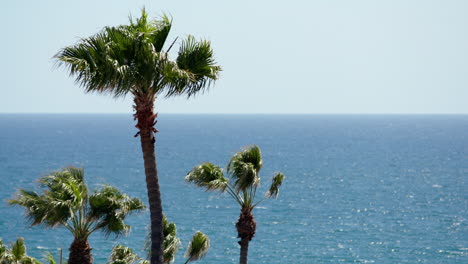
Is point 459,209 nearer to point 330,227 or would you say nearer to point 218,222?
point 330,227

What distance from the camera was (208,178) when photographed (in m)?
19.1

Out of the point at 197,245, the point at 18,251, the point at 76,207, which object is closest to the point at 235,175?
the point at 197,245

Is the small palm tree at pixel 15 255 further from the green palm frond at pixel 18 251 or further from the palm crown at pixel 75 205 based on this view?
the palm crown at pixel 75 205

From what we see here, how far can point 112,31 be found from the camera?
533 inches

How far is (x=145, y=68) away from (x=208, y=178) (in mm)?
6432

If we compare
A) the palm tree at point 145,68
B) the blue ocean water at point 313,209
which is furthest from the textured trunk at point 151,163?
the blue ocean water at point 313,209

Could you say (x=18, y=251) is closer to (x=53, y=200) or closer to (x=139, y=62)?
(x=53, y=200)

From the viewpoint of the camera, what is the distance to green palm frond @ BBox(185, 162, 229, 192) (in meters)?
18.9

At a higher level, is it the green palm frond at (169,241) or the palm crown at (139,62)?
the palm crown at (139,62)

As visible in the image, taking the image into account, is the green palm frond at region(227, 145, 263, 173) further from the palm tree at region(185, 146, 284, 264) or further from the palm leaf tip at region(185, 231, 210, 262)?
the palm leaf tip at region(185, 231, 210, 262)

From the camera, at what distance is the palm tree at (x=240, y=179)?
19.0 metres

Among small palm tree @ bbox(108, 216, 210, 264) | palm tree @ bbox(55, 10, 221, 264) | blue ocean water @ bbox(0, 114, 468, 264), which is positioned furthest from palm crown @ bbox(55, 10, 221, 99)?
blue ocean water @ bbox(0, 114, 468, 264)

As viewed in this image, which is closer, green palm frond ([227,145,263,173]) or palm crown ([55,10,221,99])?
palm crown ([55,10,221,99])

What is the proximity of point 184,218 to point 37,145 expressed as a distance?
100934 millimetres
